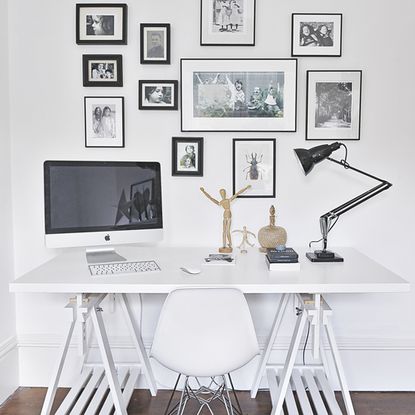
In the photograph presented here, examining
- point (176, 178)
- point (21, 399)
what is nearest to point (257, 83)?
point (176, 178)

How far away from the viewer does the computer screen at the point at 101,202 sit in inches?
75.0

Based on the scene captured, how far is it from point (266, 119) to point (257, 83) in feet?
0.66

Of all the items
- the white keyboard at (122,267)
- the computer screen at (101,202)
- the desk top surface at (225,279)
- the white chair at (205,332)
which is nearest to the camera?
the white chair at (205,332)

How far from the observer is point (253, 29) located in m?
2.28

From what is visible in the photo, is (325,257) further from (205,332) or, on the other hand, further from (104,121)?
(104,121)

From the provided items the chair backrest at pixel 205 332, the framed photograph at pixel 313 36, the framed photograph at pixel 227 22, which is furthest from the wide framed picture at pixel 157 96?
the chair backrest at pixel 205 332

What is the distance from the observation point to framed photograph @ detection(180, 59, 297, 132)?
229cm

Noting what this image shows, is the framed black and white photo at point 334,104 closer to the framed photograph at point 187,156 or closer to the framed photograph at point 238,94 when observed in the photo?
the framed photograph at point 238,94

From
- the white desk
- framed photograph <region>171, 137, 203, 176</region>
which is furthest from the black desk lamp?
framed photograph <region>171, 137, 203, 176</region>

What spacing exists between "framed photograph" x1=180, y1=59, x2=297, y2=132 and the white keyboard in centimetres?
84

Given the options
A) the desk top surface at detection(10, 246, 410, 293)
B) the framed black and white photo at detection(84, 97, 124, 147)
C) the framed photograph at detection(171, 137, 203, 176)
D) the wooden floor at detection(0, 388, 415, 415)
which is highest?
the framed black and white photo at detection(84, 97, 124, 147)

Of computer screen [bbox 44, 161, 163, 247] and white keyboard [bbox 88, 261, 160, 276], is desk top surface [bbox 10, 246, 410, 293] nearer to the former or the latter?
white keyboard [bbox 88, 261, 160, 276]

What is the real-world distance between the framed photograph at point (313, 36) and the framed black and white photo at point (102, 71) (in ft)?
3.16

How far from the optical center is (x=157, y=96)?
2312 mm
